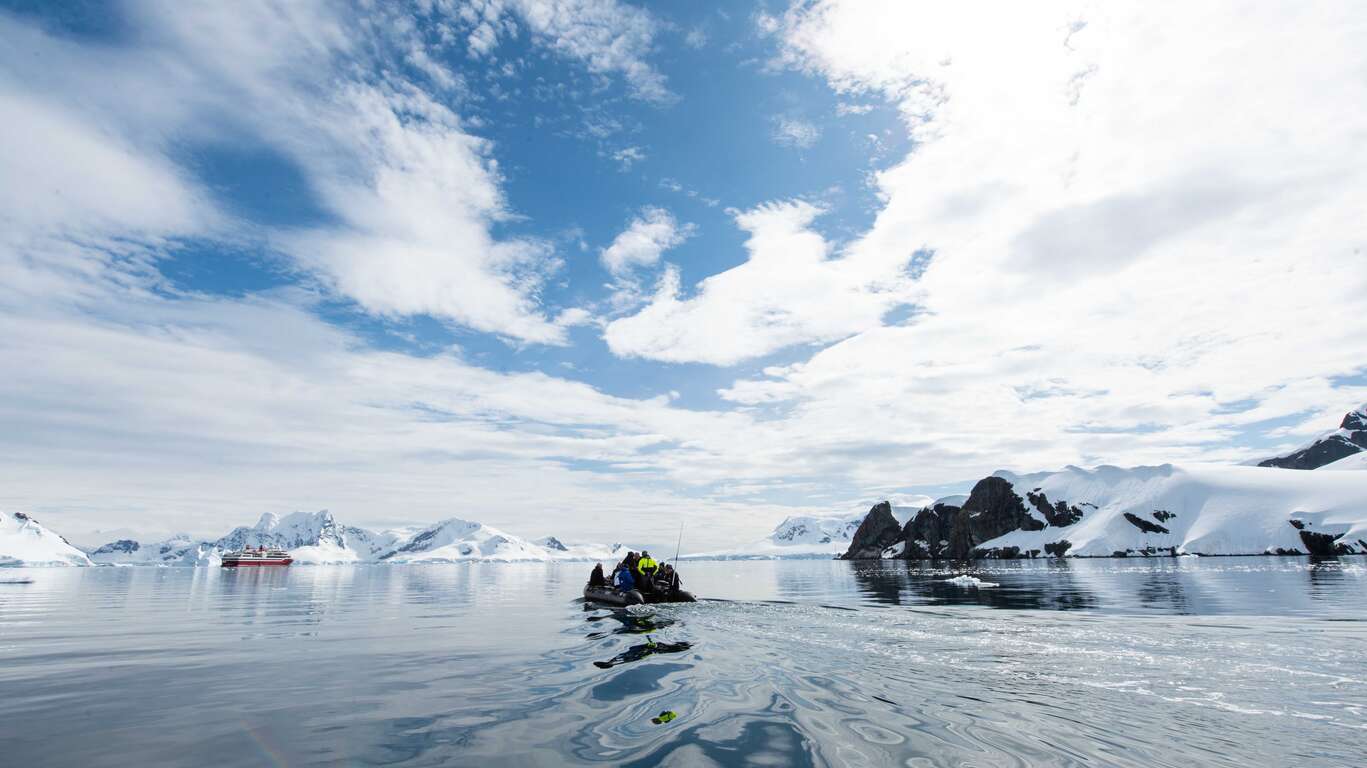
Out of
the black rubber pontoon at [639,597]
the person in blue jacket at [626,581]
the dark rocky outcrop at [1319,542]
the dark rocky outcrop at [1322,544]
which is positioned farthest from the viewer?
the dark rocky outcrop at [1319,542]

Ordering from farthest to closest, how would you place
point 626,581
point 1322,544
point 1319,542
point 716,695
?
point 1319,542, point 1322,544, point 626,581, point 716,695

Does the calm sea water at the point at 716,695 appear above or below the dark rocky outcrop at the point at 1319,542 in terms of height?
above

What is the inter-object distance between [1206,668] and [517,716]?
1691 centimetres

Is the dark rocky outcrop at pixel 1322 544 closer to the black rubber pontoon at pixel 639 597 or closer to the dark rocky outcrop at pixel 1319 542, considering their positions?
the dark rocky outcrop at pixel 1319 542

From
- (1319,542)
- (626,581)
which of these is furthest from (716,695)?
(1319,542)

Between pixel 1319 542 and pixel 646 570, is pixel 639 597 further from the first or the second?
pixel 1319 542

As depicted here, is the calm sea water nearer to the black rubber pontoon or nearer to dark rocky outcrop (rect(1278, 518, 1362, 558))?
the black rubber pontoon

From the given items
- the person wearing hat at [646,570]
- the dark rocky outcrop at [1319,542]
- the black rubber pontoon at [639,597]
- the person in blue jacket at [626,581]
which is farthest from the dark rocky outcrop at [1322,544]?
the person in blue jacket at [626,581]

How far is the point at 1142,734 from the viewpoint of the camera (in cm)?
1017

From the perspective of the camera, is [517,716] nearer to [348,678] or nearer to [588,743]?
[588,743]

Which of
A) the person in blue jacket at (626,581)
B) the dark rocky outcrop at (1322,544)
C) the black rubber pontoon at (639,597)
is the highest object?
the person in blue jacket at (626,581)

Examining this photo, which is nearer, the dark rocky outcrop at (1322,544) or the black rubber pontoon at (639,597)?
the black rubber pontoon at (639,597)

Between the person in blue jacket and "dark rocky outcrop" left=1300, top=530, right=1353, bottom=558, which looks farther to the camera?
"dark rocky outcrop" left=1300, top=530, right=1353, bottom=558

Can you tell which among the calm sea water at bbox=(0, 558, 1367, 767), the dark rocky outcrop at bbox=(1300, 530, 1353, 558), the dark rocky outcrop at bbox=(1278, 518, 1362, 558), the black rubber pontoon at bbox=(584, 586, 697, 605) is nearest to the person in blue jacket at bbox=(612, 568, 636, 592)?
the black rubber pontoon at bbox=(584, 586, 697, 605)
